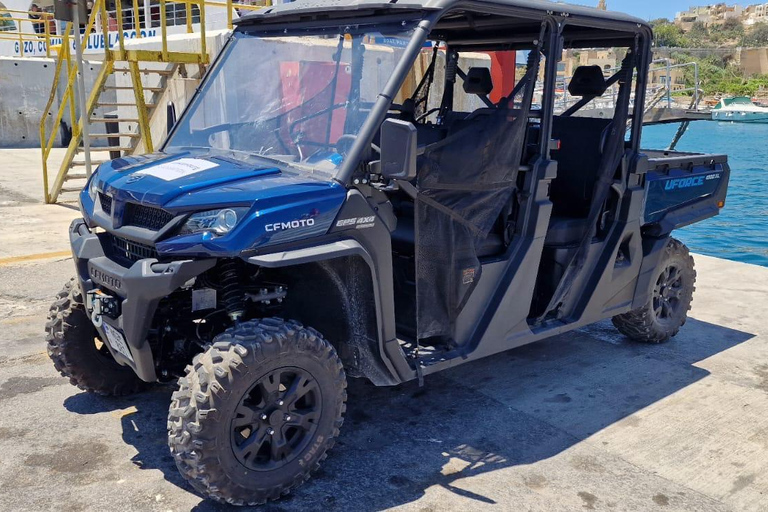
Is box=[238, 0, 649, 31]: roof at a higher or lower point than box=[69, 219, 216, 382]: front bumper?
higher

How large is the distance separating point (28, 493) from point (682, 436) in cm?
360

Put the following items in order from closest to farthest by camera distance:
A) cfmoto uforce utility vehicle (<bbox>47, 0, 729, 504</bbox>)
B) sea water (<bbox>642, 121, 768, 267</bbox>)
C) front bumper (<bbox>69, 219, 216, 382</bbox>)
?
front bumper (<bbox>69, 219, 216, 382</bbox>) < cfmoto uforce utility vehicle (<bbox>47, 0, 729, 504</bbox>) < sea water (<bbox>642, 121, 768, 267</bbox>)

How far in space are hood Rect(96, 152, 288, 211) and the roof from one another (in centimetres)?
92

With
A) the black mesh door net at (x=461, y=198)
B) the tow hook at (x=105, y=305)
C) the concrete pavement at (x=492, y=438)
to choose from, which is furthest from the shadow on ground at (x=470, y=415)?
the tow hook at (x=105, y=305)

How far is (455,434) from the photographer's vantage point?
14.6 feet

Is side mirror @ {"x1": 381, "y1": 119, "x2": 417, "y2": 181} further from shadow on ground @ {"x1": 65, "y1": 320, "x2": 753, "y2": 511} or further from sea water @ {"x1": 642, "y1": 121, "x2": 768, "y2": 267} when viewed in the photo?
sea water @ {"x1": 642, "y1": 121, "x2": 768, "y2": 267}

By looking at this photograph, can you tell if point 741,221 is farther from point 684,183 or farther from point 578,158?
point 578,158

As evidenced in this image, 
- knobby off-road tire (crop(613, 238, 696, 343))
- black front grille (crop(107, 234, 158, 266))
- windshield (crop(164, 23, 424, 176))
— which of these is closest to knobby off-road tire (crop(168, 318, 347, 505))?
black front grille (crop(107, 234, 158, 266))

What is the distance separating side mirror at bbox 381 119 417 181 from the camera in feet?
11.4

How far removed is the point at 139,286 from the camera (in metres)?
3.32

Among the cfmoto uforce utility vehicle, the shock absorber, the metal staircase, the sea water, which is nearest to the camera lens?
the cfmoto uforce utility vehicle

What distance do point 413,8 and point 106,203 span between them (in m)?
1.87

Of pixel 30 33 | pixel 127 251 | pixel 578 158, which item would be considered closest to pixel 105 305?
pixel 127 251

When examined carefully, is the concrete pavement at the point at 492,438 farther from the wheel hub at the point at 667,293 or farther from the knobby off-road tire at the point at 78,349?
the wheel hub at the point at 667,293
